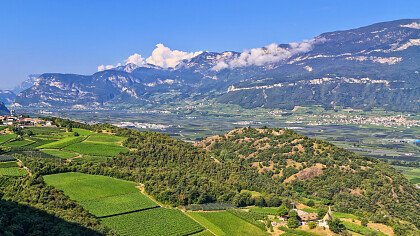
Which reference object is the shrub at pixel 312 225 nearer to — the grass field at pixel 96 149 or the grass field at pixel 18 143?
the grass field at pixel 96 149

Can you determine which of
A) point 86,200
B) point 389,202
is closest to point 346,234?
point 389,202

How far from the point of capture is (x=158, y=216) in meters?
70.9

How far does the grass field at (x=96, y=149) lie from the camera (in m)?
105

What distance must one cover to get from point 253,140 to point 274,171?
20.8 m

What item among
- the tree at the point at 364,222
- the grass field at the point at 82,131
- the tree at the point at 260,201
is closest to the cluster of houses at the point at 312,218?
the tree at the point at 364,222

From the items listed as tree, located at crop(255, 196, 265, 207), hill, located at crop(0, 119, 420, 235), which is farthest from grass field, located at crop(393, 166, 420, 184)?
tree, located at crop(255, 196, 265, 207)

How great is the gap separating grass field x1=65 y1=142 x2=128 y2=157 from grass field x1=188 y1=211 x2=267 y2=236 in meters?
36.8

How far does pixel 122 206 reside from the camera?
72.9 m

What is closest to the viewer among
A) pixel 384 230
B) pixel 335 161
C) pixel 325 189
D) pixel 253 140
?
pixel 384 230

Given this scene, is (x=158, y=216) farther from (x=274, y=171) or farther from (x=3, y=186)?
(x=274, y=171)

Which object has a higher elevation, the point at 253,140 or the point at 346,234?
the point at 253,140

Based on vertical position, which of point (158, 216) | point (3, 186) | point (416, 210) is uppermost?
point (3, 186)

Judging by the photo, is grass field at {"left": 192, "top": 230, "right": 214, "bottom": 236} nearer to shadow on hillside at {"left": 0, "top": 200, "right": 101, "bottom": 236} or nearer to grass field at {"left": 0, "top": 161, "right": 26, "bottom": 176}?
shadow on hillside at {"left": 0, "top": 200, "right": 101, "bottom": 236}

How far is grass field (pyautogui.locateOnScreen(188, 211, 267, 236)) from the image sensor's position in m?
68.9
